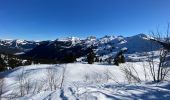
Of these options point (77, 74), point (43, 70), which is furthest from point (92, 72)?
point (43, 70)

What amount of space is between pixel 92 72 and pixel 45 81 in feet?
43.1

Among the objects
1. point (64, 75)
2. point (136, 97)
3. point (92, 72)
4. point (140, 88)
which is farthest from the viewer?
point (92, 72)

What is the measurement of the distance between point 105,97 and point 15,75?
181ft

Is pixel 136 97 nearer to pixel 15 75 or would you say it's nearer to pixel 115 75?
pixel 115 75

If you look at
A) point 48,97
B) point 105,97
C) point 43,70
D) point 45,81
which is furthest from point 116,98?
point 43,70

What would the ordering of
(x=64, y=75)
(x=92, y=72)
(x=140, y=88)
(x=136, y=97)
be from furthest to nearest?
(x=92, y=72) < (x=64, y=75) < (x=140, y=88) < (x=136, y=97)

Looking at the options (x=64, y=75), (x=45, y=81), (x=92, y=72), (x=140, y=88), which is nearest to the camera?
(x=140, y=88)

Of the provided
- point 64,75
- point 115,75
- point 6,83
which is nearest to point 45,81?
point 64,75

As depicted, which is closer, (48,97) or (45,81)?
(48,97)

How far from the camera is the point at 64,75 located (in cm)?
5566

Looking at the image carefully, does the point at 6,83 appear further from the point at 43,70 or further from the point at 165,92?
the point at 165,92

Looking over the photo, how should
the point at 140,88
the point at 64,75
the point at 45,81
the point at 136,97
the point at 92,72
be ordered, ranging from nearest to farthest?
the point at 136,97 → the point at 140,88 → the point at 45,81 → the point at 64,75 → the point at 92,72

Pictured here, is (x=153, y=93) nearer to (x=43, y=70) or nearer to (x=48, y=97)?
(x=48, y=97)

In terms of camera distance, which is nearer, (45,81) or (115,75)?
(45,81)
